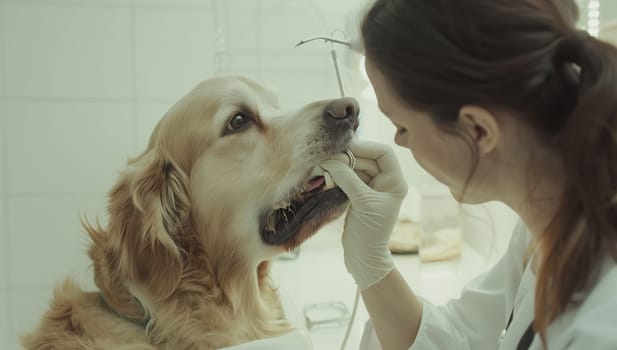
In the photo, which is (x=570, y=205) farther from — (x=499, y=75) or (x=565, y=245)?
(x=499, y=75)

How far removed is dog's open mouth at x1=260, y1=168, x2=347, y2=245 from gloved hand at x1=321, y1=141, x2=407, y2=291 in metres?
0.05

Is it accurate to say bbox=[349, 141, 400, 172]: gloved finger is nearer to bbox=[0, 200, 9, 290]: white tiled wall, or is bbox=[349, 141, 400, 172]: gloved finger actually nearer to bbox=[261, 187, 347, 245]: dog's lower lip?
bbox=[261, 187, 347, 245]: dog's lower lip

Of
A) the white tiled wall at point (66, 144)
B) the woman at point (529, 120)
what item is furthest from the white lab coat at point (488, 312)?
the white tiled wall at point (66, 144)

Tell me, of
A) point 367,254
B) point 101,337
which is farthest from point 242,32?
point 101,337

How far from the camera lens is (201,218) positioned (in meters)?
1.29

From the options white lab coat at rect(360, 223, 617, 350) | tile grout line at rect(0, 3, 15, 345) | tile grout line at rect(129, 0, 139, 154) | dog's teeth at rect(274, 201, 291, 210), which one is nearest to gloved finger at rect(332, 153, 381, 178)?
dog's teeth at rect(274, 201, 291, 210)

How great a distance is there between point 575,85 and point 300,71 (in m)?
0.92

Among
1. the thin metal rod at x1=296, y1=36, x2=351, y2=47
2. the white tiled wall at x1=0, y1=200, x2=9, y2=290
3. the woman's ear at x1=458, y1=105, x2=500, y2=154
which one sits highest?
the thin metal rod at x1=296, y1=36, x2=351, y2=47

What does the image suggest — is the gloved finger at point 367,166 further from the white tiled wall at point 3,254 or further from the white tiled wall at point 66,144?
the white tiled wall at point 3,254

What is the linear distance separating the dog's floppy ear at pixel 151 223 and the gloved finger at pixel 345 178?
12.1 inches

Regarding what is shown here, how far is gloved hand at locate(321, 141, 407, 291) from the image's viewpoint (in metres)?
1.25

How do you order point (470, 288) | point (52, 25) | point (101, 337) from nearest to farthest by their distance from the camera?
point (101, 337) → point (470, 288) → point (52, 25)

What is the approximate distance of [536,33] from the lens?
85 centimetres

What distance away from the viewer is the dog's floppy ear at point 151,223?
1.21 meters
